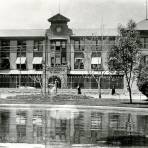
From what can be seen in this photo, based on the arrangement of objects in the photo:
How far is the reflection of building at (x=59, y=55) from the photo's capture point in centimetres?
6412

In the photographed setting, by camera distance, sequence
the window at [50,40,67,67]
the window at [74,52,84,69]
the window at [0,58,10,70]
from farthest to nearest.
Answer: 1. the window at [0,58,10,70]
2. the window at [50,40,67,67]
3. the window at [74,52,84,69]

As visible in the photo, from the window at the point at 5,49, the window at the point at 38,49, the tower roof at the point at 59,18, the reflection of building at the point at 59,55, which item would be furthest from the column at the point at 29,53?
the tower roof at the point at 59,18

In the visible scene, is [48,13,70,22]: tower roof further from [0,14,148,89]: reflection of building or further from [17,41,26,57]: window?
[17,41,26,57]: window

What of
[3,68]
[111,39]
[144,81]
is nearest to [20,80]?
[3,68]

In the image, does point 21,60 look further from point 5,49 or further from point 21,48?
point 5,49

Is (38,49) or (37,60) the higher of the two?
(38,49)

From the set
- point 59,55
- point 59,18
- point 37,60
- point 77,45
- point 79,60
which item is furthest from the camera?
point 37,60

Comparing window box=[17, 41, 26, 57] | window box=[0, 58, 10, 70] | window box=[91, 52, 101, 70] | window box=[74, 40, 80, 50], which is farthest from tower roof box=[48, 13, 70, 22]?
window box=[0, 58, 10, 70]

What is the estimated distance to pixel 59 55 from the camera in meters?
66.9

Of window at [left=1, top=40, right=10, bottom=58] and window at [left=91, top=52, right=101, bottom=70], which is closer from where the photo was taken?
window at [left=91, top=52, right=101, bottom=70]

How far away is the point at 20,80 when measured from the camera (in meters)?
66.6

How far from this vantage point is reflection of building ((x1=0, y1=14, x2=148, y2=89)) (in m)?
64.1

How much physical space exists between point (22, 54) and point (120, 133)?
55.2 meters

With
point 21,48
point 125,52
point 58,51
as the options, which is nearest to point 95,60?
point 58,51
